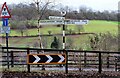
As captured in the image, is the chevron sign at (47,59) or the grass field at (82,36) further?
the grass field at (82,36)

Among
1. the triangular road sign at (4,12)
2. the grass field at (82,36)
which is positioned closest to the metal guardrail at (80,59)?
the triangular road sign at (4,12)

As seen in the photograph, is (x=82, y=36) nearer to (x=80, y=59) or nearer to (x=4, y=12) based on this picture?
(x=80, y=59)

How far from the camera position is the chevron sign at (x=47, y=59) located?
418 inches

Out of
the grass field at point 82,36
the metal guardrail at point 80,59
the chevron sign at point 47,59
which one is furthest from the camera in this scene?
the grass field at point 82,36

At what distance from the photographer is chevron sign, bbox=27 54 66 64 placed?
10.6 meters

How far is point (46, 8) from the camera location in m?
16.6

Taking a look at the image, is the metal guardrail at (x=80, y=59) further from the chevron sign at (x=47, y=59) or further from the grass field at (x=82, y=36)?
the grass field at (x=82, y=36)

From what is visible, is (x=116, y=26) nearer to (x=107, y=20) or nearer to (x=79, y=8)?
(x=107, y=20)

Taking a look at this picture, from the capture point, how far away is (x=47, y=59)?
10.7 meters

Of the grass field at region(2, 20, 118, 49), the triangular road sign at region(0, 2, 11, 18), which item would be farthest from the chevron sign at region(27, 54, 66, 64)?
the grass field at region(2, 20, 118, 49)

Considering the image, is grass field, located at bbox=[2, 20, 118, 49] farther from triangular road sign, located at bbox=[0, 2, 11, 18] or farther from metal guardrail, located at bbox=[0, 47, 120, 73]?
triangular road sign, located at bbox=[0, 2, 11, 18]

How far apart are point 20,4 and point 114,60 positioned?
19.8 ft

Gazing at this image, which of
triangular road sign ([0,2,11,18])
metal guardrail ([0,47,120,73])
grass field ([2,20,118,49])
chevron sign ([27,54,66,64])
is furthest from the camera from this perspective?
grass field ([2,20,118,49])

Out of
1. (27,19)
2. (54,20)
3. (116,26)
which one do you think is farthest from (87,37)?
(54,20)
